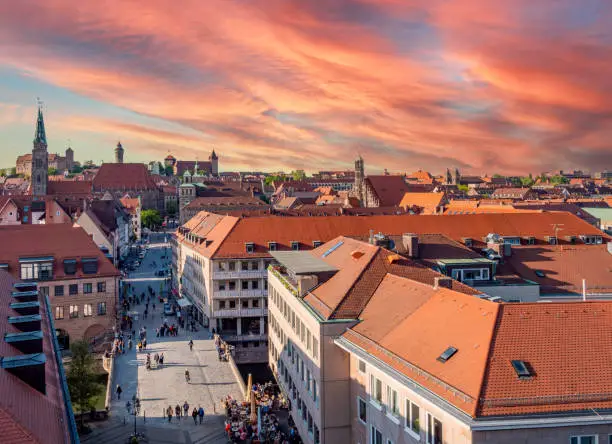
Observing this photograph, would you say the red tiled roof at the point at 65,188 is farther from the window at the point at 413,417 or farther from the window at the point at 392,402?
the window at the point at 413,417

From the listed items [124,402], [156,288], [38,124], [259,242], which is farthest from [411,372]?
[38,124]

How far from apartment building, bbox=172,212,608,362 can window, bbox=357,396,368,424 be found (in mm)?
33683

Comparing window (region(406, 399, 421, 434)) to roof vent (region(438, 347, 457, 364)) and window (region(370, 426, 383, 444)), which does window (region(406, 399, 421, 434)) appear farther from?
window (region(370, 426, 383, 444))

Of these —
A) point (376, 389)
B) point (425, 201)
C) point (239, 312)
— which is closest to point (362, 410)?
point (376, 389)

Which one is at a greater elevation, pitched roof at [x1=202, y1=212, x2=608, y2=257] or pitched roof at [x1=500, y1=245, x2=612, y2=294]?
pitched roof at [x1=202, y1=212, x2=608, y2=257]

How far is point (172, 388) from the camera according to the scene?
50.0 meters

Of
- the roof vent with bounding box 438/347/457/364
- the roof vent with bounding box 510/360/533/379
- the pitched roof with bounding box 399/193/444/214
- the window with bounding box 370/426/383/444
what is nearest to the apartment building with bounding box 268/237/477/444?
the window with bounding box 370/426/383/444

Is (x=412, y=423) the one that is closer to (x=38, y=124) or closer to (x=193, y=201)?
(x=193, y=201)

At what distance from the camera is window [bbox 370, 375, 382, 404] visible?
2870 cm

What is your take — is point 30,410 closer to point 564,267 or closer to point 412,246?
point 412,246

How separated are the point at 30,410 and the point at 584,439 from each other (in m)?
17.3

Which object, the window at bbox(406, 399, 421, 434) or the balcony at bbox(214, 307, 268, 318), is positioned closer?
the window at bbox(406, 399, 421, 434)

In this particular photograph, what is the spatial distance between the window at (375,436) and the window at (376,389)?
57.8 inches

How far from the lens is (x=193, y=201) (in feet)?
580
